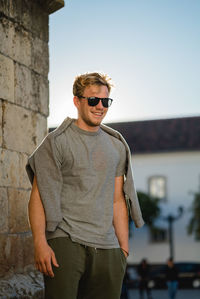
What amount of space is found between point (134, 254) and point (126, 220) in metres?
33.5

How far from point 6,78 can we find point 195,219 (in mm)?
31062

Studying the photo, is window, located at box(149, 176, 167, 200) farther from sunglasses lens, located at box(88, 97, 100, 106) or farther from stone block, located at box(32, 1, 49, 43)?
sunglasses lens, located at box(88, 97, 100, 106)

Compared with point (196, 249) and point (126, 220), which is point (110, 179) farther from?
point (196, 249)

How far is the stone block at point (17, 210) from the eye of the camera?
4.48m

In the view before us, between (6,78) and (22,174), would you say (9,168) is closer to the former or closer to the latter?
(22,174)

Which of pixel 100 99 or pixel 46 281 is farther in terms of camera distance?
pixel 100 99

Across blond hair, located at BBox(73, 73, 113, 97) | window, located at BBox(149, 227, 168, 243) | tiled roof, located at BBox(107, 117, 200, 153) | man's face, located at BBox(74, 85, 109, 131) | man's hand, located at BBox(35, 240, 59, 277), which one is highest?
tiled roof, located at BBox(107, 117, 200, 153)

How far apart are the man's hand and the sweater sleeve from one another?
11 centimetres

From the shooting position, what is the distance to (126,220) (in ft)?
11.0

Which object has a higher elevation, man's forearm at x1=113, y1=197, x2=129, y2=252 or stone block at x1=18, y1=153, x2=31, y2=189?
stone block at x1=18, y1=153, x2=31, y2=189

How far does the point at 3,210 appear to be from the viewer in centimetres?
438

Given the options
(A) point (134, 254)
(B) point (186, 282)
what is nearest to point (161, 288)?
(B) point (186, 282)

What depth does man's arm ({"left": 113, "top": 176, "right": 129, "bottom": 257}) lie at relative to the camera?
130 inches

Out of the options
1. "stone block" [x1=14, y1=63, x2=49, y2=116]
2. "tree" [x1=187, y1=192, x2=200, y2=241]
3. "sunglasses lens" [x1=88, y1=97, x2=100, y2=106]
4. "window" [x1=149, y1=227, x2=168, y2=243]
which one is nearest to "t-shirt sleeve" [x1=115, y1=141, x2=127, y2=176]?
"sunglasses lens" [x1=88, y1=97, x2=100, y2=106]
